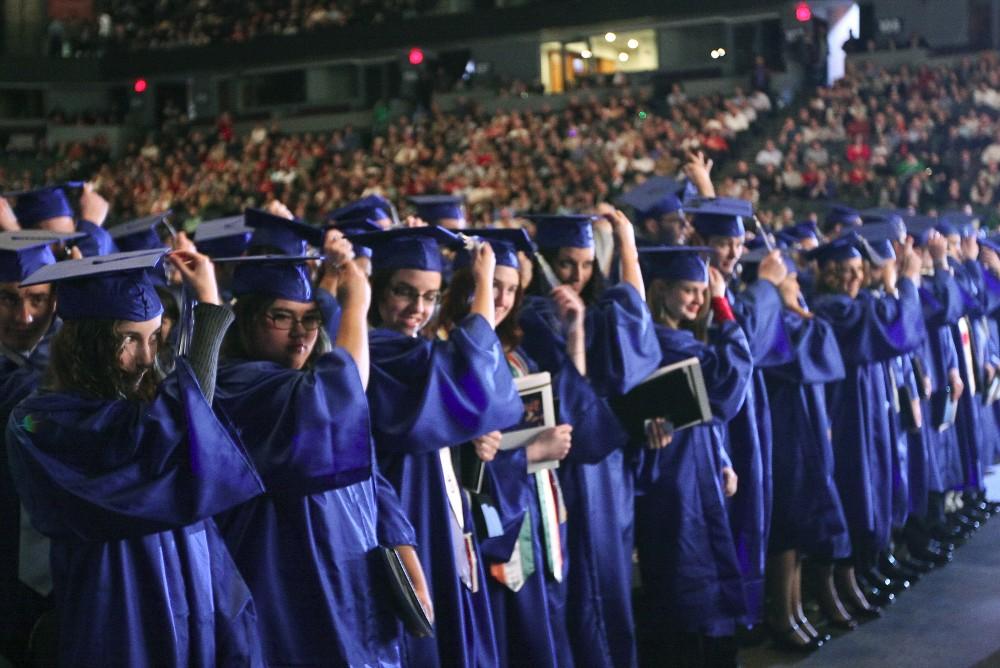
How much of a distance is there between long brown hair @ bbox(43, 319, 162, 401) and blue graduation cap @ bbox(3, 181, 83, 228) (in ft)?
10.4

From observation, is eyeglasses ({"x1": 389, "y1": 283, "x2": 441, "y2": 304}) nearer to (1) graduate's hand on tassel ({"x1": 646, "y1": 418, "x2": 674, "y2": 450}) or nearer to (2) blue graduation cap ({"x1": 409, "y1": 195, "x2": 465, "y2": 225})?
(1) graduate's hand on tassel ({"x1": 646, "y1": 418, "x2": 674, "y2": 450})

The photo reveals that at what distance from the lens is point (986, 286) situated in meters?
10.1

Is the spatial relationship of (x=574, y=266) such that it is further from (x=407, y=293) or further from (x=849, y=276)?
(x=849, y=276)

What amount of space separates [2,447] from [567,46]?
28.2 meters

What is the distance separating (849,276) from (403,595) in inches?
168

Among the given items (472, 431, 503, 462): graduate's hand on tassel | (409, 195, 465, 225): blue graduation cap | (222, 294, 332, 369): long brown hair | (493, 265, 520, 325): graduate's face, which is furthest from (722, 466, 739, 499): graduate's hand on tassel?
(222, 294, 332, 369): long brown hair

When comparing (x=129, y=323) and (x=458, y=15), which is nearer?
(x=129, y=323)

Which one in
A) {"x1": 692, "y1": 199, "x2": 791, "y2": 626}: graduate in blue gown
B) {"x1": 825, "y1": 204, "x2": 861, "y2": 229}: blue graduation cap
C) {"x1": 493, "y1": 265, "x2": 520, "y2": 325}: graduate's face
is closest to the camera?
{"x1": 493, "y1": 265, "x2": 520, "y2": 325}: graduate's face

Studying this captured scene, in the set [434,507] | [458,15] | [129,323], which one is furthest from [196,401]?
[458,15]

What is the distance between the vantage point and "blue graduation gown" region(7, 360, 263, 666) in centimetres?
279

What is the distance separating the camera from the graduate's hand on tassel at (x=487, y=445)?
4.09m

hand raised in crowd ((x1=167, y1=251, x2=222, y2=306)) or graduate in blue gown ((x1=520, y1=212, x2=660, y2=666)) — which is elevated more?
hand raised in crowd ((x1=167, y1=251, x2=222, y2=306))

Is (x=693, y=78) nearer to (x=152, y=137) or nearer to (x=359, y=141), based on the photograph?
(x=359, y=141)

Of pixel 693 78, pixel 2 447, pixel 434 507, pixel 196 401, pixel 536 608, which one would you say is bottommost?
pixel 536 608
